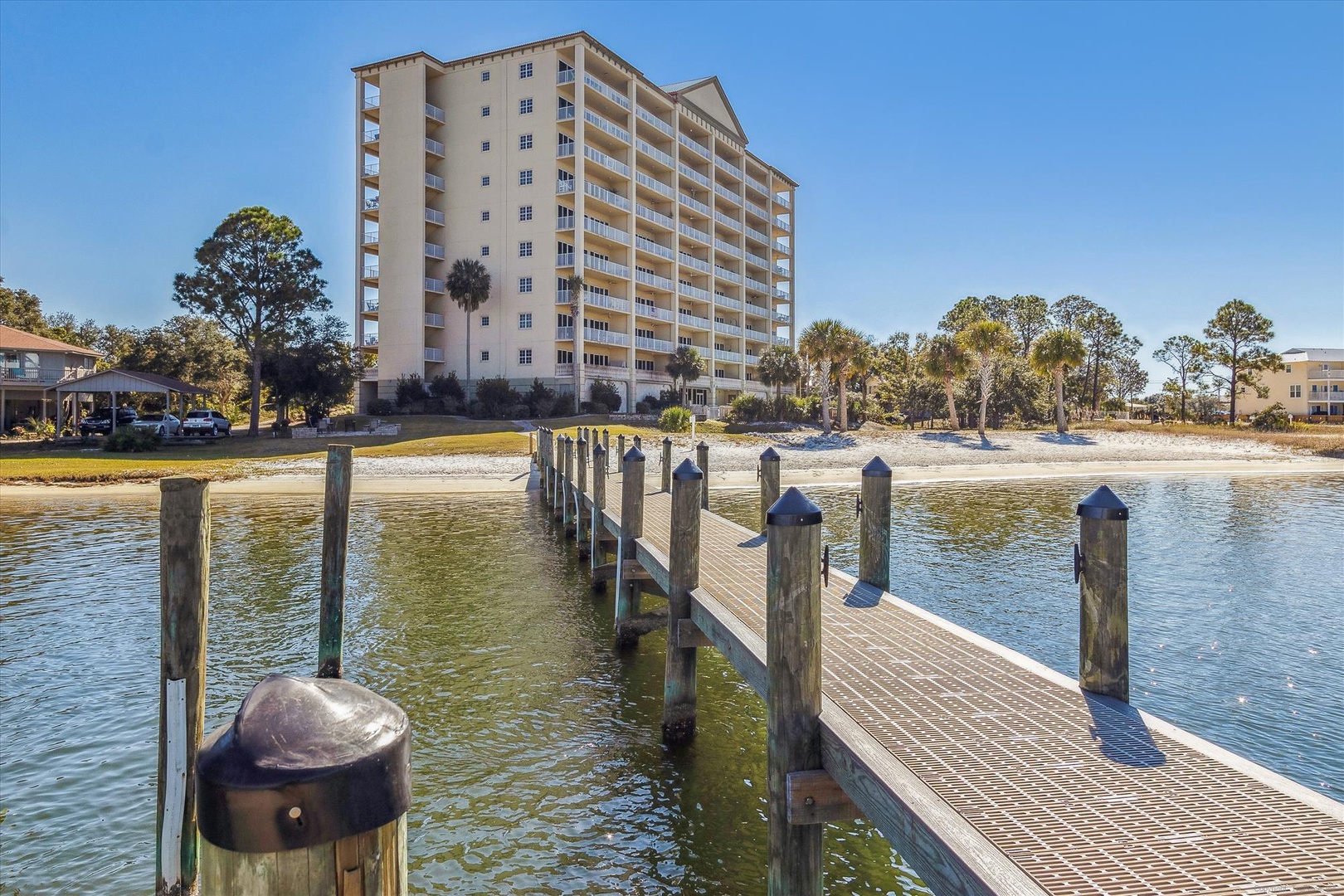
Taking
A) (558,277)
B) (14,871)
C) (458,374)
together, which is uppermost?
(558,277)

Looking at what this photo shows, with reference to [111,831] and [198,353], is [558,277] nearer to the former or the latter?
[198,353]

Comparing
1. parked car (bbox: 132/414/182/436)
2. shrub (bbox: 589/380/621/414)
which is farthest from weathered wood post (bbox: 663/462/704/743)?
shrub (bbox: 589/380/621/414)

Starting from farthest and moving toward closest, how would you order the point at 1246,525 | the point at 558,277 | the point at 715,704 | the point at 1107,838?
the point at 558,277 → the point at 1246,525 → the point at 715,704 → the point at 1107,838

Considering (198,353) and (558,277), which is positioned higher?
(558,277)

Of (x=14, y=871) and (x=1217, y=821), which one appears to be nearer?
(x=1217, y=821)

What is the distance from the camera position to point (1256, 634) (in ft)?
36.9

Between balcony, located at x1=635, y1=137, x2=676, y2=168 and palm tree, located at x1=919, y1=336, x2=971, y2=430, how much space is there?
27136mm

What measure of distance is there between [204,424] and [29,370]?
1301 cm

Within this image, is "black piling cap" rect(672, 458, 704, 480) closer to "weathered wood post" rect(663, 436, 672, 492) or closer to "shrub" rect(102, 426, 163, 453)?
"weathered wood post" rect(663, 436, 672, 492)

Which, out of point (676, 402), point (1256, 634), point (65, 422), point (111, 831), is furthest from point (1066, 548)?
point (65, 422)

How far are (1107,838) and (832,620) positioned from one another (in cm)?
357

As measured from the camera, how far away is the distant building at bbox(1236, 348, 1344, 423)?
292ft

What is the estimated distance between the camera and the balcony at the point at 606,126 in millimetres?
59938

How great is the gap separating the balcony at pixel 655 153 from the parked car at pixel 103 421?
135 ft
